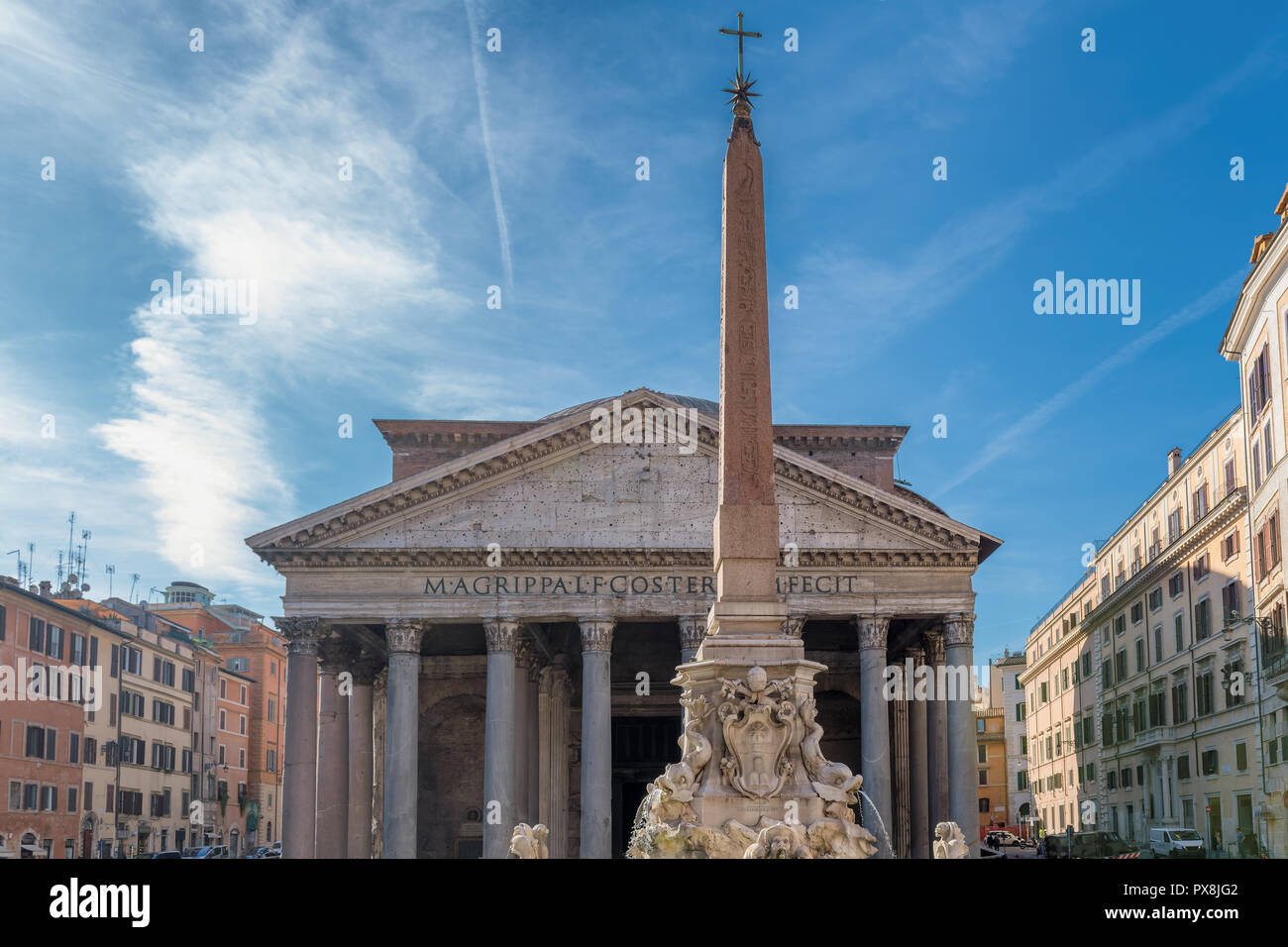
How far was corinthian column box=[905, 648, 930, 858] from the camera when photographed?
128ft

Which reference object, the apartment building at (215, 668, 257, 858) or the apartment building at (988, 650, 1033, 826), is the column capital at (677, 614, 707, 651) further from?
the apartment building at (988, 650, 1033, 826)

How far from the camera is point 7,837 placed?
44469mm

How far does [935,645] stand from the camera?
3694cm

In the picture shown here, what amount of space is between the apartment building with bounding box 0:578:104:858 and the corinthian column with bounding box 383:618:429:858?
50.7 ft

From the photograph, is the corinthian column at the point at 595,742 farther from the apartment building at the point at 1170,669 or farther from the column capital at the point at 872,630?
the apartment building at the point at 1170,669

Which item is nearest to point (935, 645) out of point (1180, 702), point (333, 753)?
point (1180, 702)

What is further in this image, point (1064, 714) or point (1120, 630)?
point (1064, 714)

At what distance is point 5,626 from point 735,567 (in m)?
39.2

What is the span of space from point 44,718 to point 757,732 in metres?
42.7

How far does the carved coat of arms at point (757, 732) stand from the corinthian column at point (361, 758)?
87.4 ft
